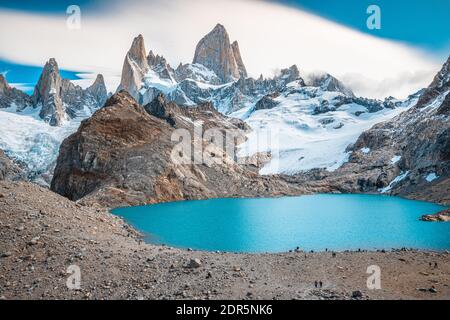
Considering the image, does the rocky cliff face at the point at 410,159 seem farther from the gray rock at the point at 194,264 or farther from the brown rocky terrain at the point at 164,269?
the gray rock at the point at 194,264

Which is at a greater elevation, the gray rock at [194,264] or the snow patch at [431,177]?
the snow patch at [431,177]

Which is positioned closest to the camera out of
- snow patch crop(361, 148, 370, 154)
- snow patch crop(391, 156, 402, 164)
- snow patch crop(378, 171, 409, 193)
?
snow patch crop(378, 171, 409, 193)

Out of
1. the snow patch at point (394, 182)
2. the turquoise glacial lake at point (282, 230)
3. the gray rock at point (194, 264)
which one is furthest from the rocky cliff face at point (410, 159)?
the gray rock at point (194, 264)

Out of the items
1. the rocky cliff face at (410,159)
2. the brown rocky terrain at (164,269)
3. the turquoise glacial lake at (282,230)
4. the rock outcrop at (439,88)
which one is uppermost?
the rock outcrop at (439,88)

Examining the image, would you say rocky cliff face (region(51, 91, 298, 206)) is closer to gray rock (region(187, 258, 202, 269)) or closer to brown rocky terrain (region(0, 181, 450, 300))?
brown rocky terrain (region(0, 181, 450, 300))

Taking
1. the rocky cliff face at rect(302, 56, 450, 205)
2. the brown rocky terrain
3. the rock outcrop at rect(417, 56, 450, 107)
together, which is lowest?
the brown rocky terrain

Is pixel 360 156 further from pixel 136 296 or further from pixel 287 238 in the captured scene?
pixel 136 296

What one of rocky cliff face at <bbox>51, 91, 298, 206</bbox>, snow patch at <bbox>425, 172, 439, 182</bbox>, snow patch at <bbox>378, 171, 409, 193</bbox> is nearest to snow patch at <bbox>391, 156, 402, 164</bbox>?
snow patch at <bbox>378, 171, 409, 193</bbox>

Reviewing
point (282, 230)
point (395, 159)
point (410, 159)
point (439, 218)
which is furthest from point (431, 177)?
point (282, 230)
